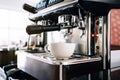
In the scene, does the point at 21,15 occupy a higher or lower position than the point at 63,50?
higher

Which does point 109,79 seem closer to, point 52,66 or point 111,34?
point 111,34

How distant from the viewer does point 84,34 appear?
1.11m

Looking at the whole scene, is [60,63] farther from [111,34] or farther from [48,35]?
[48,35]

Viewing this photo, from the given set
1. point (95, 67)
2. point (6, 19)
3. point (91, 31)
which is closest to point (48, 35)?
point (91, 31)

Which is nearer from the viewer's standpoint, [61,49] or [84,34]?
[61,49]

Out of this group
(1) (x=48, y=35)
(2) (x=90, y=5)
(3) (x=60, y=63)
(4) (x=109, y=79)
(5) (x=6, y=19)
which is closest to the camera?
(3) (x=60, y=63)

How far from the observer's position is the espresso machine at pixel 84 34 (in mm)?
823

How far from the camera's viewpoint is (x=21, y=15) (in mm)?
3703

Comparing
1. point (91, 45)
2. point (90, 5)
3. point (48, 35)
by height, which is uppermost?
point (90, 5)

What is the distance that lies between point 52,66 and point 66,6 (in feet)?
1.26

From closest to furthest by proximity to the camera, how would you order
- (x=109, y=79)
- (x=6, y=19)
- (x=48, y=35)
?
(x=109, y=79) → (x=48, y=35) → (x=6, y=19)

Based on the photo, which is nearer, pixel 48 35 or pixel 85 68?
pixel 85 68

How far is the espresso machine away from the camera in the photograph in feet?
2.70

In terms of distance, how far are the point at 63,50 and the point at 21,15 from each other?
3.08 m
